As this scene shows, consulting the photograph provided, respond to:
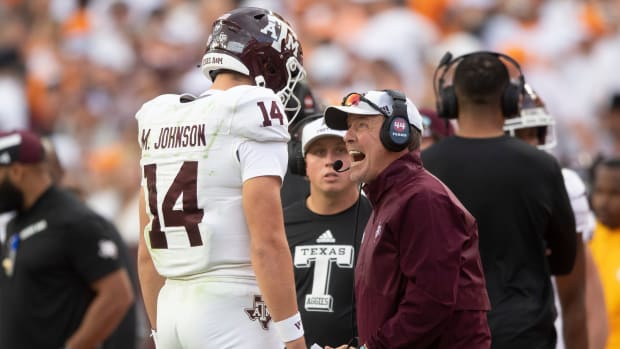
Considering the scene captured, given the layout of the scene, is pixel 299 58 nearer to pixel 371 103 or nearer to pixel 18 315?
pixel 371 103

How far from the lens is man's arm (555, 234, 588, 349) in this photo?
6.28 m

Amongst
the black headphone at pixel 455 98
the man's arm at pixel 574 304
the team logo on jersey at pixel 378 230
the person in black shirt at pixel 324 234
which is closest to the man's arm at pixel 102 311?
the person in black shirt at pixel 324 234

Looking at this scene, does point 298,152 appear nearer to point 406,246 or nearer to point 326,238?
point 326,238

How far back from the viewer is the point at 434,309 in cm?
455

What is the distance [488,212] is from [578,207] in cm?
87

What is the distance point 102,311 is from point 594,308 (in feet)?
9.06

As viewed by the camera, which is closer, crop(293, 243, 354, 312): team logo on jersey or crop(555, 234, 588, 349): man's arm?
crop(293, 243, 354, 312): team logo on jersey

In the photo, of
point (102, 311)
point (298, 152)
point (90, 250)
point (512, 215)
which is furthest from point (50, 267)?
point (512, 215)

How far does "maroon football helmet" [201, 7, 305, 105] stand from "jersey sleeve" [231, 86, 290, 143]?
0.30m

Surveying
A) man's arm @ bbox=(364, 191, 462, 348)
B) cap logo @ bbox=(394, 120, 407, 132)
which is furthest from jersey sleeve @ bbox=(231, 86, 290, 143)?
man's arm @ bbox=(364, 191, 462, 348)

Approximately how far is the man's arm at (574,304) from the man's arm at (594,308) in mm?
112

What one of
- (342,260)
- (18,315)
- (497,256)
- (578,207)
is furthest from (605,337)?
(18,315)

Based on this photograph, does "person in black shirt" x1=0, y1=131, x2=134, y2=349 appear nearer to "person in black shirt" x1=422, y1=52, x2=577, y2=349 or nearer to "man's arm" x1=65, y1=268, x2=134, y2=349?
"man's arm" x1=65, y1=268, x2=134, y2=349

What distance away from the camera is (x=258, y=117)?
4746mm
